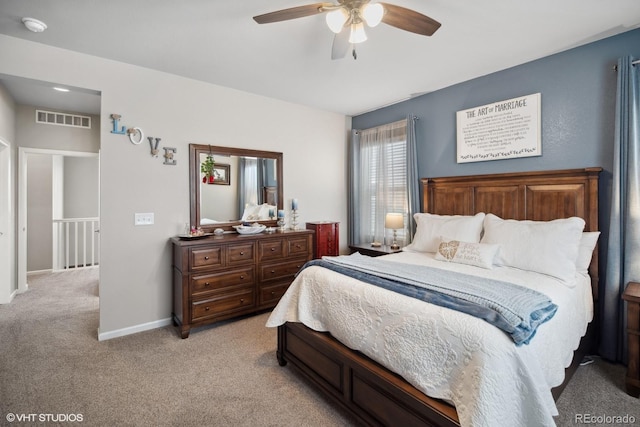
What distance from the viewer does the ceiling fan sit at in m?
1.73

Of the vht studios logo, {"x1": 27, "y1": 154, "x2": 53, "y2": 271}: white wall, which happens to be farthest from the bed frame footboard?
{"x1": 27, "y1": 154, "x2": 53, "y2": 271}: white wall

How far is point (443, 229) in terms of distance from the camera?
3.12 meters

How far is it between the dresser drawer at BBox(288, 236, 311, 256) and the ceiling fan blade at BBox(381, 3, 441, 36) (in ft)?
8.23

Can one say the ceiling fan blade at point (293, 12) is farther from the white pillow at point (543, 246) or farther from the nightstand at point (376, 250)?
the nightstand at point (376, 250)

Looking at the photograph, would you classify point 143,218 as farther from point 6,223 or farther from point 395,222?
point 395,222

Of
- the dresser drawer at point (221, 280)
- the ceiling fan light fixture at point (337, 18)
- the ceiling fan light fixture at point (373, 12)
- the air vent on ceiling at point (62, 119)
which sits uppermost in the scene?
the air vent on ceiling at point (62, 119)

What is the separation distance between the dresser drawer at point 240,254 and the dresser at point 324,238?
1013 millimetres

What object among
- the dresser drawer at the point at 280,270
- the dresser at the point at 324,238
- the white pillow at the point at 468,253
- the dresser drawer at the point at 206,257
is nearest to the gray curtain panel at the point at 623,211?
the white pillow at the point at 468,253

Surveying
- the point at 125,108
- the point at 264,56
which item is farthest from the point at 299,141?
the point at 125,108

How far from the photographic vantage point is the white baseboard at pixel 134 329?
9.59ft

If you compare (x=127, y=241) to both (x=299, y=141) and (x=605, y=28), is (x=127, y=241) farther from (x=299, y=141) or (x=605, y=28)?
(x=605, y=28)

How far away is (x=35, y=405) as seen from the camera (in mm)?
1973

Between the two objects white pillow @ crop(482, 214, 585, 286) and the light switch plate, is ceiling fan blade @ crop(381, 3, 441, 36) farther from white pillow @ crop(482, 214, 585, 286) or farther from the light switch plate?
the light switch plate

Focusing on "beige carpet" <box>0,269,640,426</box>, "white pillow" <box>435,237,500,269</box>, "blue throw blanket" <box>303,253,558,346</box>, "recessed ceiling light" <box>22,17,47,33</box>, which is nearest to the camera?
"blue throw blanket" <box>303,253,558,346</box>
